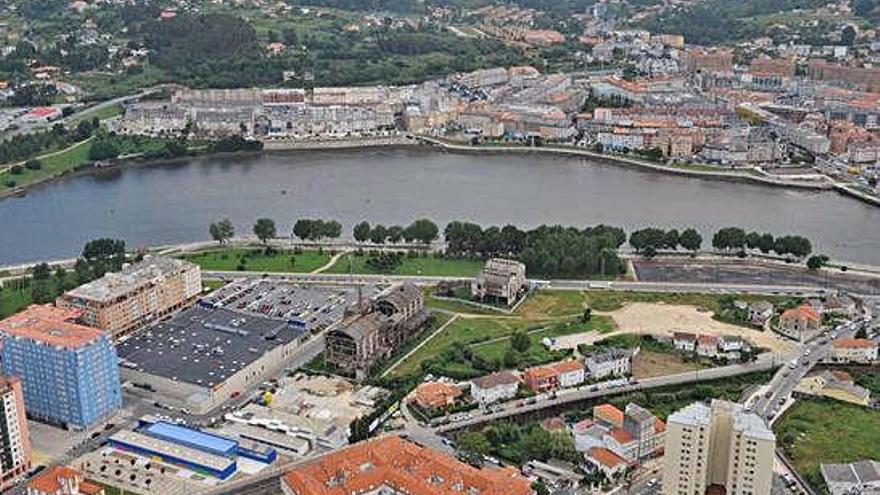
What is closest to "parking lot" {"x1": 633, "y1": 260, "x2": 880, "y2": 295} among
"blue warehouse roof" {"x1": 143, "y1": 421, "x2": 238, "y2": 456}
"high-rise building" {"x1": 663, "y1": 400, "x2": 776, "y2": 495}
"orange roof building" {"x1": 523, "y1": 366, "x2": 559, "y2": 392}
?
"orange roof building" {"x1": 523, "y1": 366, "x2": 559, "y2": 392}

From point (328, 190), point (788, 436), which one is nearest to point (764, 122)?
point (328, 190)

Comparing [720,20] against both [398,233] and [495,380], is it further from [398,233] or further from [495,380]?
[495,380]

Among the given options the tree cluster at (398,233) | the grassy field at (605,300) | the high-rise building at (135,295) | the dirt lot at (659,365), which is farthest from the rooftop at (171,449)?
the tree cluster at (398,233)

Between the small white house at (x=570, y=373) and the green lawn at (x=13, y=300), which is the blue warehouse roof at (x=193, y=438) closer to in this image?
the small white house at (x=570, y=373)

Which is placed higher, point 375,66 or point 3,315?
point 375,66

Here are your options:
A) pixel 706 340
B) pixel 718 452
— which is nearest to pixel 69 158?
pixel 706 340

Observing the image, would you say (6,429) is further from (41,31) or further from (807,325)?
(41,31)
